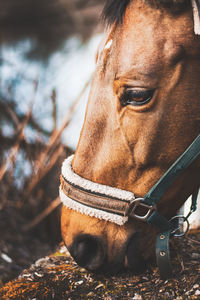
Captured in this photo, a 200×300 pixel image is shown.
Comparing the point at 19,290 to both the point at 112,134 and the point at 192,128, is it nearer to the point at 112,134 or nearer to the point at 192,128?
the point at 112,134

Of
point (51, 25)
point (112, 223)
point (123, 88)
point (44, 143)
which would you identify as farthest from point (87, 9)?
point (112, 223)

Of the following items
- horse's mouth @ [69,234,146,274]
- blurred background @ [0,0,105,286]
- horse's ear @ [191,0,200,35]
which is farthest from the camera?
blurred background @ [0,0,105,286]

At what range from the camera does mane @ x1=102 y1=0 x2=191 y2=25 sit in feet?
4.15

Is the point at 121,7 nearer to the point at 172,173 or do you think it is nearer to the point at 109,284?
the point at 172,173

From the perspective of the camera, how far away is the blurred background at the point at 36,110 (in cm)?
367

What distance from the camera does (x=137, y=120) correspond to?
50.4 inches

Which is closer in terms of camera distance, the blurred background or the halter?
the halter

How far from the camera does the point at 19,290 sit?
140cm

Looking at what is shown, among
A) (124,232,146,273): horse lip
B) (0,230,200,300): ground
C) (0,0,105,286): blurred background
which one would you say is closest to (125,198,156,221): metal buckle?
(124,232,146,273): horse lip

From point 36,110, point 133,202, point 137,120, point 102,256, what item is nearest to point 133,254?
point 102,256

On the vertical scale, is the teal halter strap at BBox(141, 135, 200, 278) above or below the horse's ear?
below

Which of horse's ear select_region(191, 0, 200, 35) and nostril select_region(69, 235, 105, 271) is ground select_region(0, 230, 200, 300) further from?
horse's ear select_region(191, 0, 200, 35)

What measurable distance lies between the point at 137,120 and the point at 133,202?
A: 1.22 feet

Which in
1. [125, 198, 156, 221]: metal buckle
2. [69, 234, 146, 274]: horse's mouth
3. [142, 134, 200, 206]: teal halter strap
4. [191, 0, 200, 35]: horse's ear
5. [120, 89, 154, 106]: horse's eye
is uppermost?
[191, 0, 200, 35]: horse's ear
